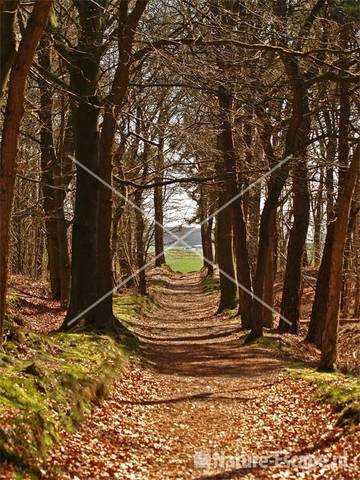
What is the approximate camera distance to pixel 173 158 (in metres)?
21.5

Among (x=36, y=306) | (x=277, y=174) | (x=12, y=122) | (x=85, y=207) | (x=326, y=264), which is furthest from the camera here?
(x=36, y=306)

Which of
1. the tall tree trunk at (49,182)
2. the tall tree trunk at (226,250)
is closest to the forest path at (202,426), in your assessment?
the tall tree trunk at (49,182)

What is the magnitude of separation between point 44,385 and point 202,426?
245 cm

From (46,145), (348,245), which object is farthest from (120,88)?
(348,245)

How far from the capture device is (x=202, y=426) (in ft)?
28.0

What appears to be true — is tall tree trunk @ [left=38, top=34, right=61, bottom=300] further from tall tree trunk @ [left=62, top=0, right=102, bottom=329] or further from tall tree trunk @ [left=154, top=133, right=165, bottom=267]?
tall tree trunk @ [left=62, top=0, right=102, bottom=329]

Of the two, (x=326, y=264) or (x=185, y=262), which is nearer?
(x=326, y=264)

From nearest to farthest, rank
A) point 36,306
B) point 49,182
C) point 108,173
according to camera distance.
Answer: point 108,173 → point 36,306 → point 49,182

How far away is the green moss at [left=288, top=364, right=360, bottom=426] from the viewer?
7570 mm

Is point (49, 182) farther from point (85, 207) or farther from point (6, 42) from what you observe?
point (6, 42)

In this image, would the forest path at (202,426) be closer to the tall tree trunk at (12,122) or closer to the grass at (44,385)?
the grass at (44,385)

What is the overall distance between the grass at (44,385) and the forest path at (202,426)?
202 millimetres

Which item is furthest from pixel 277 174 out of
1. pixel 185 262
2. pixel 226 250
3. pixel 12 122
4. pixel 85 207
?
pixel 185 262

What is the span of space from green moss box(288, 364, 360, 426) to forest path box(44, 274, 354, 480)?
0.18m
